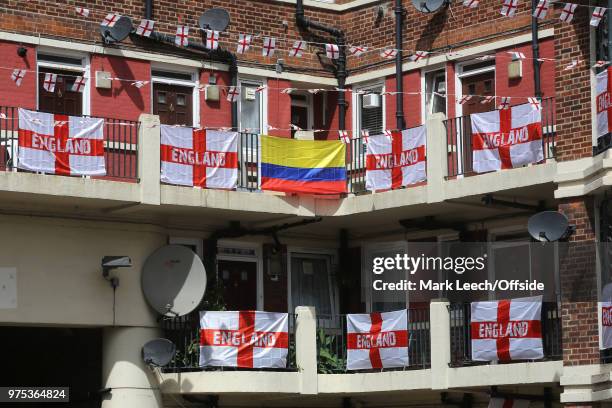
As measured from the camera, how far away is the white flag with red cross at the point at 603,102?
23.6 m

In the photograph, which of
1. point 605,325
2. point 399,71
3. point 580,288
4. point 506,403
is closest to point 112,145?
point 399,71

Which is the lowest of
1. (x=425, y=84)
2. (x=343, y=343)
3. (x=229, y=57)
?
(x=343, y=343)

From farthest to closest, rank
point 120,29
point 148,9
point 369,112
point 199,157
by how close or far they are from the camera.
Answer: point 369,112, point 148,9, point 120,29, point 199,157

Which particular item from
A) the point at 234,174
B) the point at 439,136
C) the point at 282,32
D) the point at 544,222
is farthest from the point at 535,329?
the point at 282,32

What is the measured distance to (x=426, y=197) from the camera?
1038 inches

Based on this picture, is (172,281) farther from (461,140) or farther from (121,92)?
(461,140)

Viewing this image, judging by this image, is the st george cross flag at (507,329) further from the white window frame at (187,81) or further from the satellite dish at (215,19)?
the satellite dish at (215,19)

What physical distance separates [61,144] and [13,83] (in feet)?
6.95

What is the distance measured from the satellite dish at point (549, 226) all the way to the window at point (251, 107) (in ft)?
21.2

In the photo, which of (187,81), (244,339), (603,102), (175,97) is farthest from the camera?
(187,81)

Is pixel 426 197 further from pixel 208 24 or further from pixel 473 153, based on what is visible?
pixel 208 24

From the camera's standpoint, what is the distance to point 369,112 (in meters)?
29.3

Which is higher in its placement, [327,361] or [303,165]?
[303,165]

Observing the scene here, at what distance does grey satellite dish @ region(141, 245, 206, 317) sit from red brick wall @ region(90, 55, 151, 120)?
2634 millimetres
